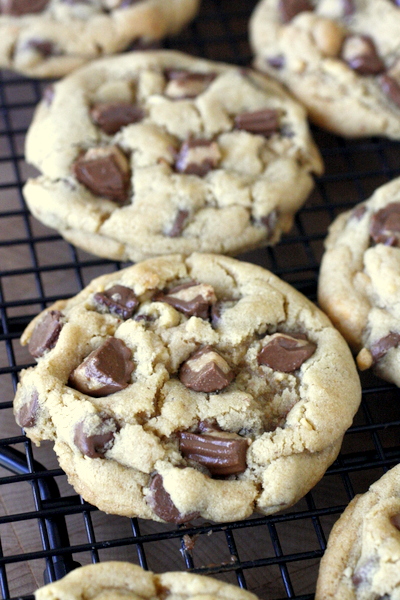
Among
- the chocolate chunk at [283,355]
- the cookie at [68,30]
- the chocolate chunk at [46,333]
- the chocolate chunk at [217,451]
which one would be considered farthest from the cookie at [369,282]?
the cookie at [68,30]

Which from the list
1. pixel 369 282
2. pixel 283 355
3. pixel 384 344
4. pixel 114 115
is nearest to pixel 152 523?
pixel 283 355

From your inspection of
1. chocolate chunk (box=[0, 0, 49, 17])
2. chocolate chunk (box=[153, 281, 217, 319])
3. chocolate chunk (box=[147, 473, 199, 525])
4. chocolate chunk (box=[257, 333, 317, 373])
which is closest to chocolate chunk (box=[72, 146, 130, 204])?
chocolate chunk (box=[153, 281, 217, 319])

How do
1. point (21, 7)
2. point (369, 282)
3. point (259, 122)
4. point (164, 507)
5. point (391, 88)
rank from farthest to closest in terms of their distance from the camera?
point (21, 7) → point (391, 88) → point (259, 122) → point (369, 282) → point (164, 507)

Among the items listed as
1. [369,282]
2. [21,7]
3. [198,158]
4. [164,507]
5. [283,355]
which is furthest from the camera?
[21,7]

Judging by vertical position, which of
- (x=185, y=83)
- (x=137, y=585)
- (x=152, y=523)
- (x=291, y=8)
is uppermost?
(x=291, y=8)

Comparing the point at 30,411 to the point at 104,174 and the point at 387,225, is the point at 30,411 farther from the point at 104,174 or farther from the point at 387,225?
the point at 387,225

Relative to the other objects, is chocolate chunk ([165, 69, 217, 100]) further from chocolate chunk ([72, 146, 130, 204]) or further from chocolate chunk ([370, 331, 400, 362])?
chocolate chunk ([370, 331, 400, 362])

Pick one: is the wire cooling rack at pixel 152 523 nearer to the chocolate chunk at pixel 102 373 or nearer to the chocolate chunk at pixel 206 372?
the chocolate chunk at pixel 102 373
